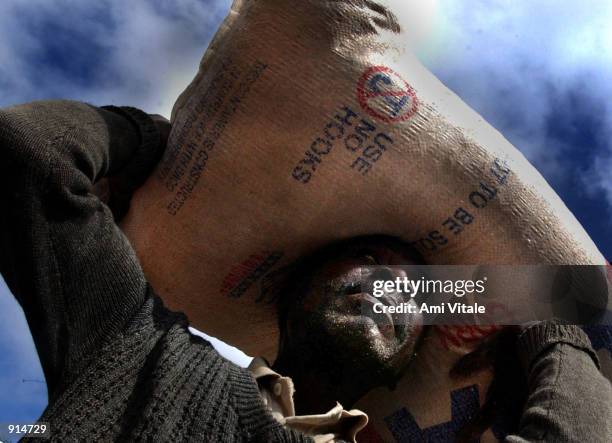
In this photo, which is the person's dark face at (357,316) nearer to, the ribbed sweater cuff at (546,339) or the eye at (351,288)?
the eye at (351,288)

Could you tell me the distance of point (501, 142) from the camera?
145cm

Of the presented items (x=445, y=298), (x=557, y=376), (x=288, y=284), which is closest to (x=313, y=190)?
(x=288, y=284)

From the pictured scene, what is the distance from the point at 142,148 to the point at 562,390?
3.01 ft

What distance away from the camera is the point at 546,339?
4.05 feet

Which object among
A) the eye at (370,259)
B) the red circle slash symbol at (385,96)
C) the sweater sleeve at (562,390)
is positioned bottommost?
the eye at (370,259)

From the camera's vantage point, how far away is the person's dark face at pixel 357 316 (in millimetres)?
1221

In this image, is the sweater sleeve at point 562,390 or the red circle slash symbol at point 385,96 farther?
the red circle slash symbol at point 385,96

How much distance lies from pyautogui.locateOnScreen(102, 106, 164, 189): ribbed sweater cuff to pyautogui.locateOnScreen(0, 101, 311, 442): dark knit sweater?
1.16 ft

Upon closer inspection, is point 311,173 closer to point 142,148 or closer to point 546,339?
point 142,148

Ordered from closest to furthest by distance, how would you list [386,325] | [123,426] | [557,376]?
[123,426]
[557,376]
[386,325]

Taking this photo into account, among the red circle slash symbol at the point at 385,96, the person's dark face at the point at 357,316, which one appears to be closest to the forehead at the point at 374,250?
the person's dark face at the point at 357,316

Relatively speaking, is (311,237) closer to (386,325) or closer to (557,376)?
(386,325)

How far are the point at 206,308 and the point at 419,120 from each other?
621 mm

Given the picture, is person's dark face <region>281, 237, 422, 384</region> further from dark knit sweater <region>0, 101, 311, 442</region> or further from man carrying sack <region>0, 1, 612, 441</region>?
dark knit sweater <region>0, 101, 311, 442</region>
